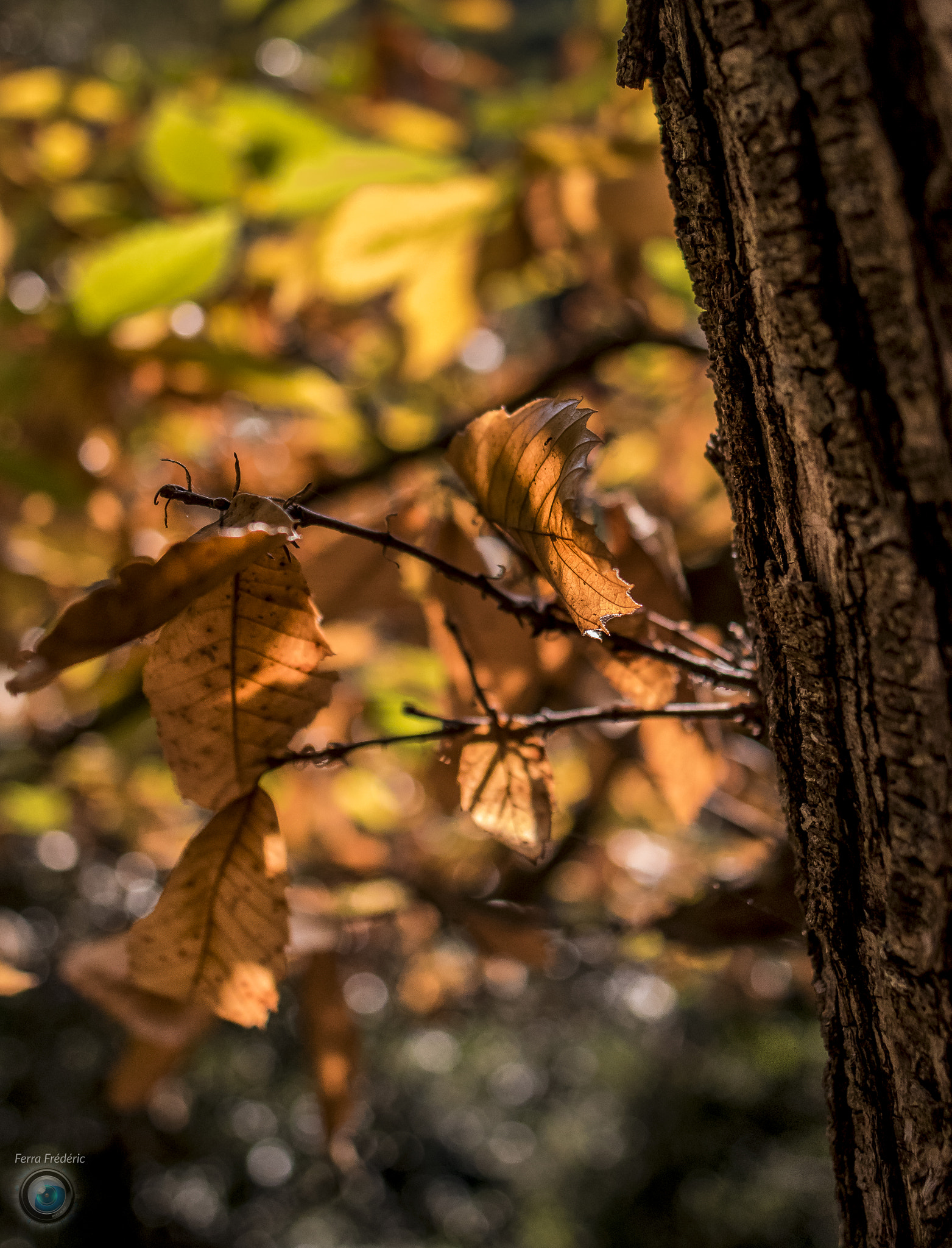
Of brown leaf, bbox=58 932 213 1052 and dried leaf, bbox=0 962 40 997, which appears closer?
dried leaf, bbox=0 962 40 997

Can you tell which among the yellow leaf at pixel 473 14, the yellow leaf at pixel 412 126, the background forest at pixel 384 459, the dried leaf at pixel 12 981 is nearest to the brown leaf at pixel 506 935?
the background forest at pixel 384 459

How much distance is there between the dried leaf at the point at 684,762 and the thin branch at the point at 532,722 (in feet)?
0.33

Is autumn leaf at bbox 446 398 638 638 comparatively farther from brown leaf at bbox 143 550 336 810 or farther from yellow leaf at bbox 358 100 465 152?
yellow leaf at bbox 358 100 465 152

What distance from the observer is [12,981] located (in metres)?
0.41

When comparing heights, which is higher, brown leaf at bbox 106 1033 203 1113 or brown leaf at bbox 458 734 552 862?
brown leaf at bbox 458 734 552 862

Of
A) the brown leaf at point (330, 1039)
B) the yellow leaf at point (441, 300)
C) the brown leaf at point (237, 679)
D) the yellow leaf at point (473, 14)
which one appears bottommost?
the brown leaf at point (330, 1039)

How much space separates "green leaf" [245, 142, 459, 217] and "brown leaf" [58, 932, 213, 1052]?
1.80 ft

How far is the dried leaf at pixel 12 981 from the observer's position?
40 cm

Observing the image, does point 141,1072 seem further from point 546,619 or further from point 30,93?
point 30,93

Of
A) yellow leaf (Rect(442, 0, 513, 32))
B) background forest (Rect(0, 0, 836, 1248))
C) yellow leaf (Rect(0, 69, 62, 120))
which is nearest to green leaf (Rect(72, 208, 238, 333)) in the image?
background forest (Rect(0, 0, 836, 1248))

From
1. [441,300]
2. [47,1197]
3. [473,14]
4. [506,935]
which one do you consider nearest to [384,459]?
[441,300]

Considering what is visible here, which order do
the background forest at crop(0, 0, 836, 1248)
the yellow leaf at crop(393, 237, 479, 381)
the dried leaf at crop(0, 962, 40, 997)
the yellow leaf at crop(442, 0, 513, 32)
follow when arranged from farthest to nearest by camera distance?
1. the yellow leaf at crop(442, 0, 513, 32)
2. the yellow leaf at crop(393, 237, 479, 381)
3. the background forest at crop(0, 0, 836, 1248)
4. the dried leaf at crop(0, 962, 40, 997)

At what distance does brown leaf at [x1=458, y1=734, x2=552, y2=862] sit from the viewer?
0.30 m

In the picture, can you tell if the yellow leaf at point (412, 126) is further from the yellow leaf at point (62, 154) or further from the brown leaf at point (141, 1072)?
the brown leaf at point (141, 1072)
